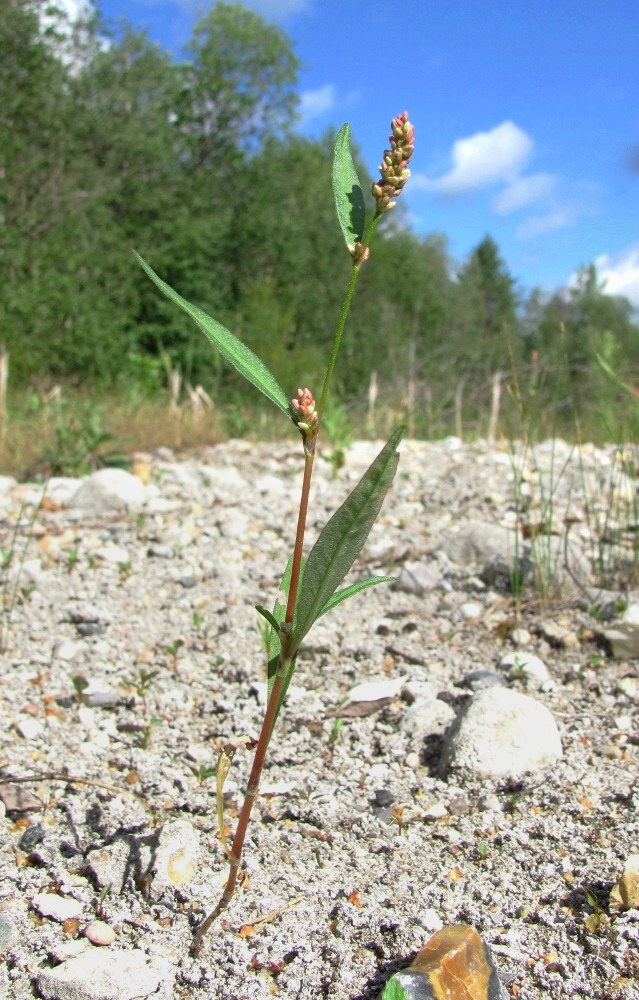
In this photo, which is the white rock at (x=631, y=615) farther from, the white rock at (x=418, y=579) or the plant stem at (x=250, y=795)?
the plant stem at (x=250, y=795)

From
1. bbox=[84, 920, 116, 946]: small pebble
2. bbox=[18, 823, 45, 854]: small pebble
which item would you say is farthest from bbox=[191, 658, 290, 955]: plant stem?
bbox=[18, 823, 45, 854]: small pebble

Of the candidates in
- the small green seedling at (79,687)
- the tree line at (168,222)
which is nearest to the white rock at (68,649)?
the small green seedling at (79,687)

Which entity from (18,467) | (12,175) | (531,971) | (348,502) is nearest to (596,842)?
(531,971)

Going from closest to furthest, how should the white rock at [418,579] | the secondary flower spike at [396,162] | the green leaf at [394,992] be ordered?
1. the secondary flower spike at [396,162]
2. the green leaf at [394,992]
3. the white rock at [418,579]

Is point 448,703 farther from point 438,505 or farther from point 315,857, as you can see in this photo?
point 438,505

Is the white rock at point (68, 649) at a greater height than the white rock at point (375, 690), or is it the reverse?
the white rock at point (375, 690)
